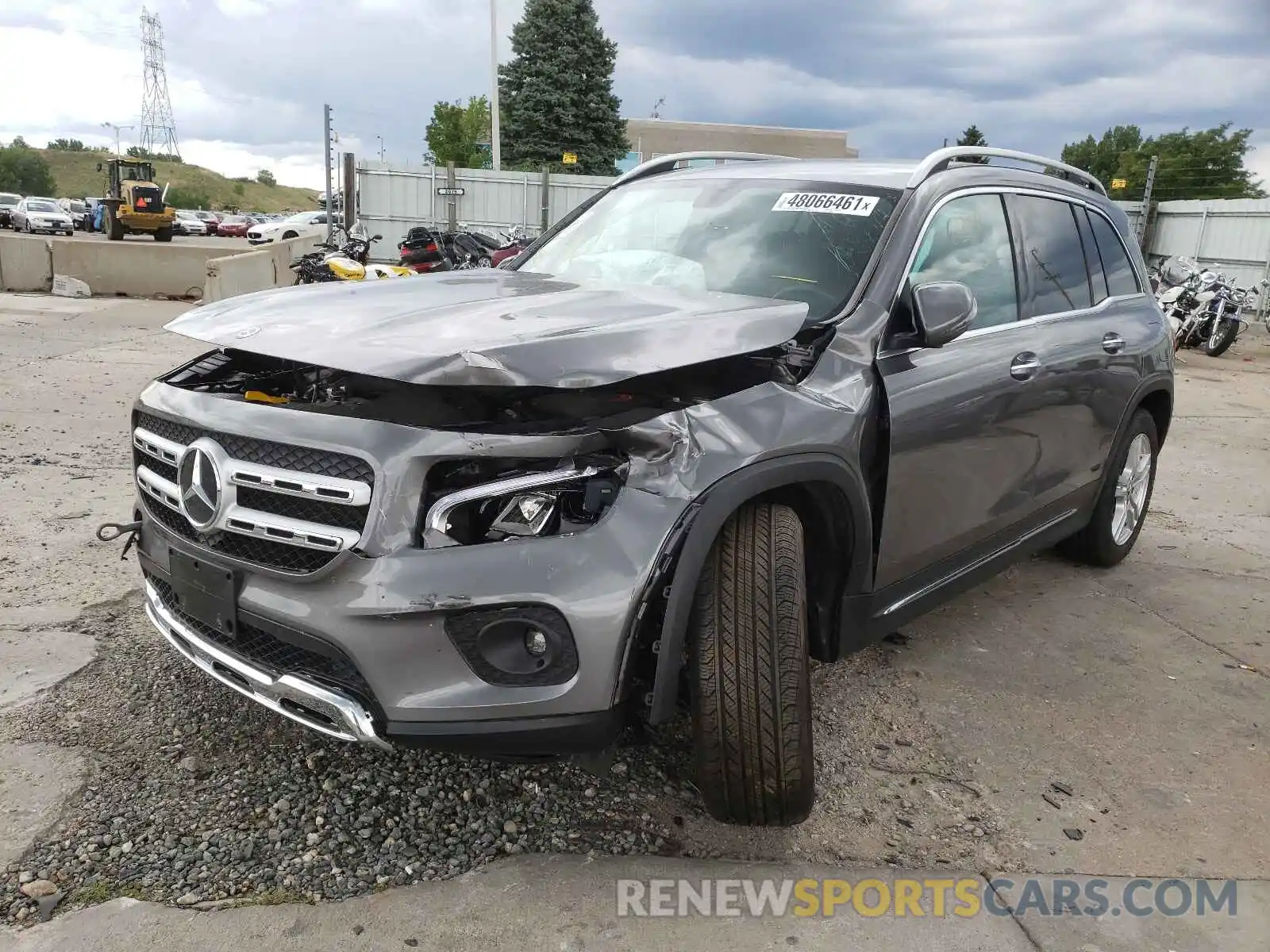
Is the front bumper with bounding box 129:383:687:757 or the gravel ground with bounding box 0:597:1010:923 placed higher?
the front bumper with bounding box 129:383:687:757

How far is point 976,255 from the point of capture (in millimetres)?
3451

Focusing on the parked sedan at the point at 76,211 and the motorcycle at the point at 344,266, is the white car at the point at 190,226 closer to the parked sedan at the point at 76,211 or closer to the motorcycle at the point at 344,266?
the parked sedan at the point at 76,211

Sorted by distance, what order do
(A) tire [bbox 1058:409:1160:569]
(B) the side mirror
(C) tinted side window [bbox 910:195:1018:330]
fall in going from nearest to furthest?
(B) the side mirror → (C) tinted side window [bbox 910:195:1018:330] → (A) tire [bbox 1058:409:1160:569]

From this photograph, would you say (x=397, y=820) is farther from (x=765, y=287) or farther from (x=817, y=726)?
(x=765, y=287)

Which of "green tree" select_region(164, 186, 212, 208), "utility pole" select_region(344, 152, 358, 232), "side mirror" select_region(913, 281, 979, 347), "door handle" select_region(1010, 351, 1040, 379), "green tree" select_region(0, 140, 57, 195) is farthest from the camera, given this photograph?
"green tree" select_region(164, 186, 212, 208)

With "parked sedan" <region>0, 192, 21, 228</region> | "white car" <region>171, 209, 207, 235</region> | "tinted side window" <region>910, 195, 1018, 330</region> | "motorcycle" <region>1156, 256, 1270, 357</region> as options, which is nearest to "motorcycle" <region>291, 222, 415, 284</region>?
"tinted side window" <region>910, 195, 1018, 330</region>

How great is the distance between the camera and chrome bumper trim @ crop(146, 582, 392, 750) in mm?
2168

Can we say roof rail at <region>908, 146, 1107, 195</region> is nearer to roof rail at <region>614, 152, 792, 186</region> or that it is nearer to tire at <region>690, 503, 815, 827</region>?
roof rail at <region>614, 152, 792, 186</region>

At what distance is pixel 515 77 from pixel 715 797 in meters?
41.7

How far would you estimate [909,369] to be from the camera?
9.71 feet

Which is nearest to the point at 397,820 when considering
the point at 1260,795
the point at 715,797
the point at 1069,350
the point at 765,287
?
the point at 715,797

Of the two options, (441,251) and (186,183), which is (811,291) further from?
(186,183)

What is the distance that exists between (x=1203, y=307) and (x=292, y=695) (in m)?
16.1

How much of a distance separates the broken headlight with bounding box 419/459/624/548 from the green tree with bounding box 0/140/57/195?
104250 mm
